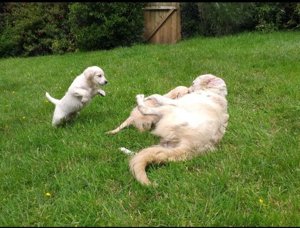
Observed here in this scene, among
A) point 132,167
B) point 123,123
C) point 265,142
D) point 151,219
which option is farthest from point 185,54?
point 151,219

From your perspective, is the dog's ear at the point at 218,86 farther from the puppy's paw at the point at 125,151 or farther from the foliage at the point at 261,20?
the foliage at the point at 261,20

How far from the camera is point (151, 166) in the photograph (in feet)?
15.0

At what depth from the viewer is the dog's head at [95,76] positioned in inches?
249

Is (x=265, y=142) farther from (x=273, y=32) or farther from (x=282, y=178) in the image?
(x=273, y=32)

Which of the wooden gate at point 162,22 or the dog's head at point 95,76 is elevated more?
the dog's head at point 95,76

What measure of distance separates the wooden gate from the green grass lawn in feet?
21.5

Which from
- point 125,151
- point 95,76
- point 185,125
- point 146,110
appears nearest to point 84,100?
point 95,76

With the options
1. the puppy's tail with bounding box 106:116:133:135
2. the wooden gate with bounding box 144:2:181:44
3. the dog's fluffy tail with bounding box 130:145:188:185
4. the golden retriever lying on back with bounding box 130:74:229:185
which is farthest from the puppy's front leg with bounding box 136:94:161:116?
the wooden gate with bounding box 144:2:181:44

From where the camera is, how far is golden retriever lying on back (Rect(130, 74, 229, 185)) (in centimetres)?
461

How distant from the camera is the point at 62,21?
54.8 ft

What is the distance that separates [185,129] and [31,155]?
1.78 m

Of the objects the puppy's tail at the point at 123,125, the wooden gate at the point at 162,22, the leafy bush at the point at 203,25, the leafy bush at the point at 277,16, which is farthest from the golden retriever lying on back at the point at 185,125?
the wooden gate at the point at 162,22

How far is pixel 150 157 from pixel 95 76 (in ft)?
7.01

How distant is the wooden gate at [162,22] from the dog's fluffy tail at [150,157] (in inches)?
448
